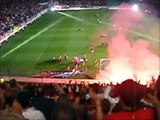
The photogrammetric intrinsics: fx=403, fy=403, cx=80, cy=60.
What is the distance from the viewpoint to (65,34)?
113 feet

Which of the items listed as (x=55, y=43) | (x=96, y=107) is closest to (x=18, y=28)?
(x=55, y=43)

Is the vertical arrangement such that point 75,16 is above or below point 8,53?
above

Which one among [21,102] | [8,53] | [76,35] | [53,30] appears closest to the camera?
[21,102]

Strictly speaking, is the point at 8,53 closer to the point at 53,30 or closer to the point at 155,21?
the point at 53,30

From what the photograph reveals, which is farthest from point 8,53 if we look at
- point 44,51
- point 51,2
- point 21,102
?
point 21,102

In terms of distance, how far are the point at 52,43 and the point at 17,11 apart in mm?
13317

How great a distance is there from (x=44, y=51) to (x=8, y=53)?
257 cm

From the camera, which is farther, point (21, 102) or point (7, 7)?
point (7, 7)

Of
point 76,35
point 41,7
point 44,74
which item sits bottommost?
point 44,74

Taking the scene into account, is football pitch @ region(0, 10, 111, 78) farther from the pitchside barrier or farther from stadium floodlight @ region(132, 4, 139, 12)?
stadium floodlight @ region(132, 4, 139, 12)

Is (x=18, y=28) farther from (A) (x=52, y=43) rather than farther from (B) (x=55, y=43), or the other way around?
(B) (x=55, y=43)

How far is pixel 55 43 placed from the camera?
31469mm

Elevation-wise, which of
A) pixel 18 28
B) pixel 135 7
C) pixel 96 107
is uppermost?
pixel 135 7

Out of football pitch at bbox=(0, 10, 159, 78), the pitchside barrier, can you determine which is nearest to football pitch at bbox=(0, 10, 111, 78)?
football pitch at bbox=(0, 10, 159, 78)
